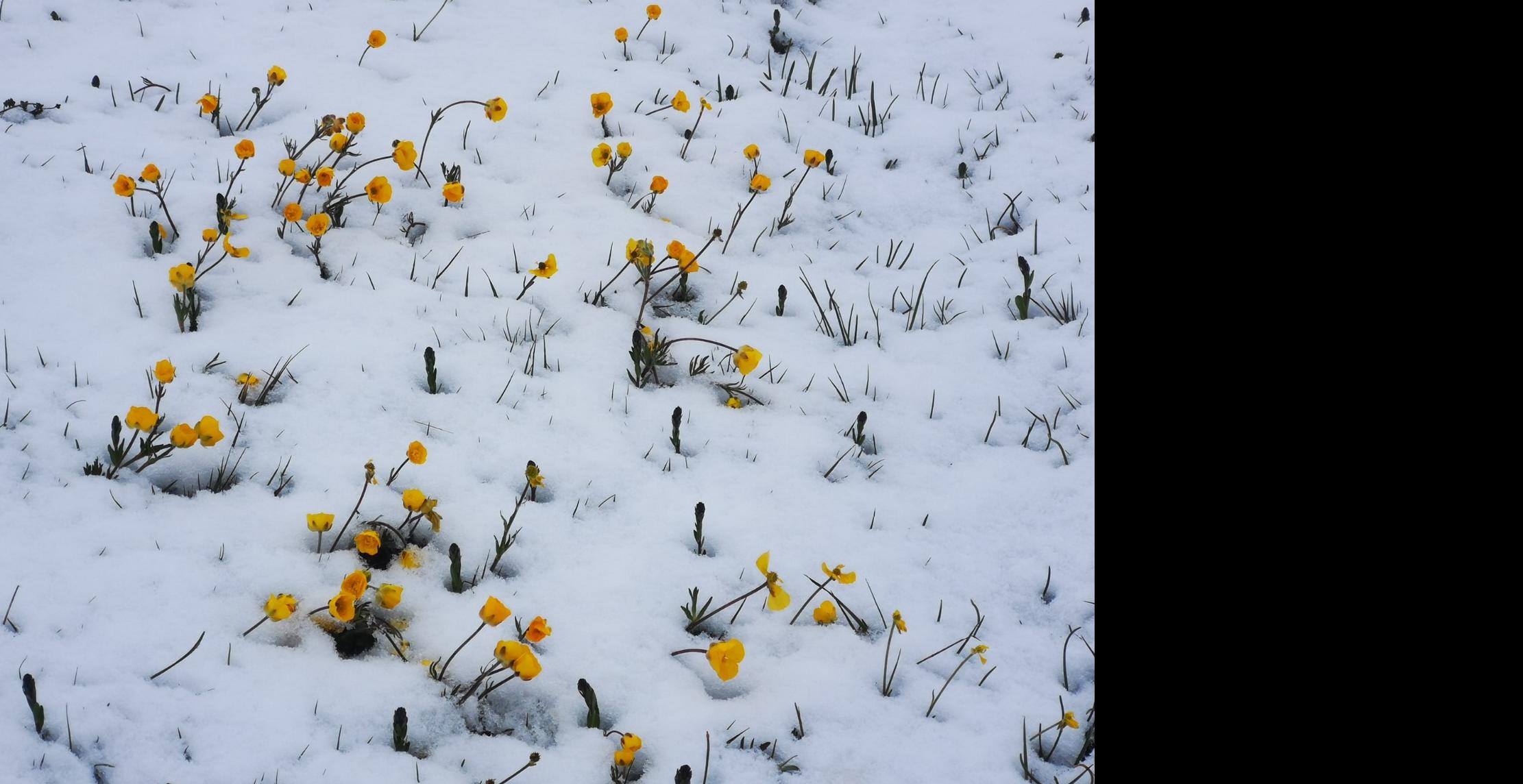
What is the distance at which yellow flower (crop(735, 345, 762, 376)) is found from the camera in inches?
118

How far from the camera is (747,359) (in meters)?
3.00

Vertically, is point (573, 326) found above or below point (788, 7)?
below

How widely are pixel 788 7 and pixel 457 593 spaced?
186 inches

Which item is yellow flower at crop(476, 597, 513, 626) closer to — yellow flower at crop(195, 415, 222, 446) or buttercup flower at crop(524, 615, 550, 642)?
buttercup flower at crop(524, 615, 550, 642)

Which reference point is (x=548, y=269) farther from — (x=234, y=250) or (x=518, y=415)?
(x=234, y=250)

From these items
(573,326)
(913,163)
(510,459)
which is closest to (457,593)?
(510,459)

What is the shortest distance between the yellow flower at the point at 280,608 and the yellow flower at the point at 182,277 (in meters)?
1.32

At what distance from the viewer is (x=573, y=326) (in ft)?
11.0

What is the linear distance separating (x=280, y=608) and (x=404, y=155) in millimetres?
2017

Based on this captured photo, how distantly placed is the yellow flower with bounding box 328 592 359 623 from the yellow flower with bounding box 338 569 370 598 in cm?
1

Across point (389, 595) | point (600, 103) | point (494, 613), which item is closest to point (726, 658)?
point (494, 613)

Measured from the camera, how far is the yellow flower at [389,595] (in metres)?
2.20

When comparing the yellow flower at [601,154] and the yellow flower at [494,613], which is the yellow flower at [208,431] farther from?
the yellow flower at [601,154]
